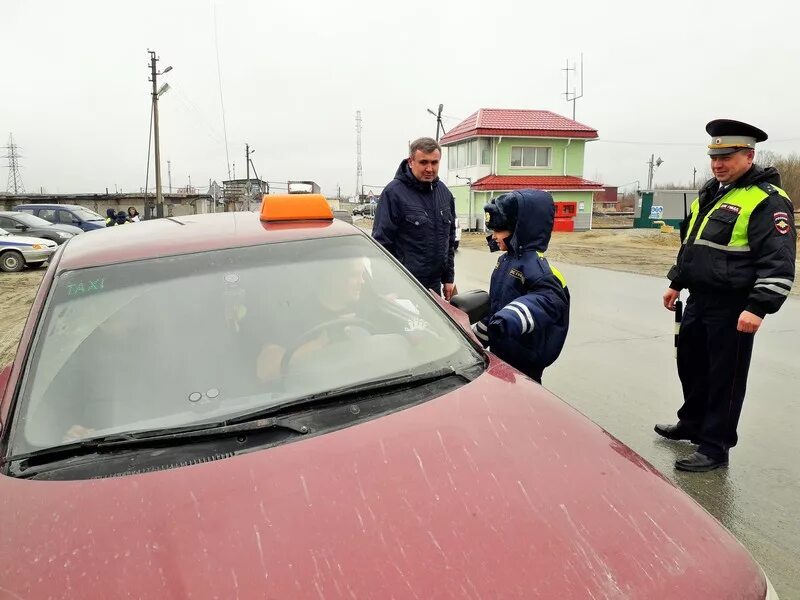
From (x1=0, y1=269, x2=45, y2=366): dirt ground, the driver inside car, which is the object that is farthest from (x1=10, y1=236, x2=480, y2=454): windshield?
(x1=0, y1=269, x2=45, y2=366): dirt ground

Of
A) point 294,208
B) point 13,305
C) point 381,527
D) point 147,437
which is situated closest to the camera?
point 381,527

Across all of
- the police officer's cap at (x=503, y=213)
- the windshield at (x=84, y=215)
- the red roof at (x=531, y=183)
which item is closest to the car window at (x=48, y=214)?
the windshield at (x=84, y=215)

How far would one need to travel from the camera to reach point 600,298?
9.50m

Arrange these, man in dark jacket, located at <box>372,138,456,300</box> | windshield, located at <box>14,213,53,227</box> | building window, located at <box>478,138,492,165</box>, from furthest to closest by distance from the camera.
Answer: building window, located at <box>478,138,492,165</box>, windshield, located at <box>14,213,53,227</box>, man in dark jacket, located at <box>372,138,456,300</box>

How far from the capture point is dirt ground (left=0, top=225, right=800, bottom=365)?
8.19 metres

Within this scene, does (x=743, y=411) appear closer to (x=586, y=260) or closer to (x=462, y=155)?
(x=586, y=260)

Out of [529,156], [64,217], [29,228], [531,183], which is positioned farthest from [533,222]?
[529,156]

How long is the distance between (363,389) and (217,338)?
52 cm

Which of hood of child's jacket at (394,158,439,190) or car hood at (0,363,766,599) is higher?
hood of child's jacket at (394,158,439,190)

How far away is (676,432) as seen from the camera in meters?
3.85

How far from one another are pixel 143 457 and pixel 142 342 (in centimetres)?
49

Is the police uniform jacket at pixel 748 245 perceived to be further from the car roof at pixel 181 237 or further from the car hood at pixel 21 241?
the car hood at pixel 21 241

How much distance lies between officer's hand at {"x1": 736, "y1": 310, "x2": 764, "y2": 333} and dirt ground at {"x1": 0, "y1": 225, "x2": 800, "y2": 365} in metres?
6.34

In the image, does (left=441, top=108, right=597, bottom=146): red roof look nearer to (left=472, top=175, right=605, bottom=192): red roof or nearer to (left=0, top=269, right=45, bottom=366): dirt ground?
(left=472, top=175, right=605, bottom=192): red roof
